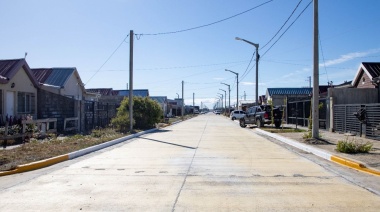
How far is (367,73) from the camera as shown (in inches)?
1198

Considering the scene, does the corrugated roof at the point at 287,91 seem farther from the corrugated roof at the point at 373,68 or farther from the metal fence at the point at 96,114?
the metal fence at the point at 96,114

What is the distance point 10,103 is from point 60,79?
10.0m

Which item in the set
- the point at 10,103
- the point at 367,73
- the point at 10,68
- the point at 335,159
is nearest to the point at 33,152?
the point at 10,103

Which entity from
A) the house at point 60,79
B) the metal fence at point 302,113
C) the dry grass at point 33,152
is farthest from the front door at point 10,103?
the metal fence at point 302,113

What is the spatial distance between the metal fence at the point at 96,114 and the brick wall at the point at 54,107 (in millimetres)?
1031

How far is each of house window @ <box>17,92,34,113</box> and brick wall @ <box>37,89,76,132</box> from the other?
2.30 feet

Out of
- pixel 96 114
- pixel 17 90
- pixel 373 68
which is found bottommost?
pixel 96 114

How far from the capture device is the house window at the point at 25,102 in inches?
869

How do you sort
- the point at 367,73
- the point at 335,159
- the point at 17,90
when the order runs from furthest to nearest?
the point at 367,73, the point at 17,90, the point at 335,159

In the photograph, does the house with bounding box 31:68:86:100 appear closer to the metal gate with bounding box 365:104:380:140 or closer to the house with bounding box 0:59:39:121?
the house with bounding box 0:59:39:121

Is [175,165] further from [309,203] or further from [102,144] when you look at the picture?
[102,144]

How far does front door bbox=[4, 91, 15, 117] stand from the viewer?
20516 millimetres

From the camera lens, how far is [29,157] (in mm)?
11586

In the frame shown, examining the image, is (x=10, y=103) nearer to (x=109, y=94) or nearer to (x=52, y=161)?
(x=52, y=161)
